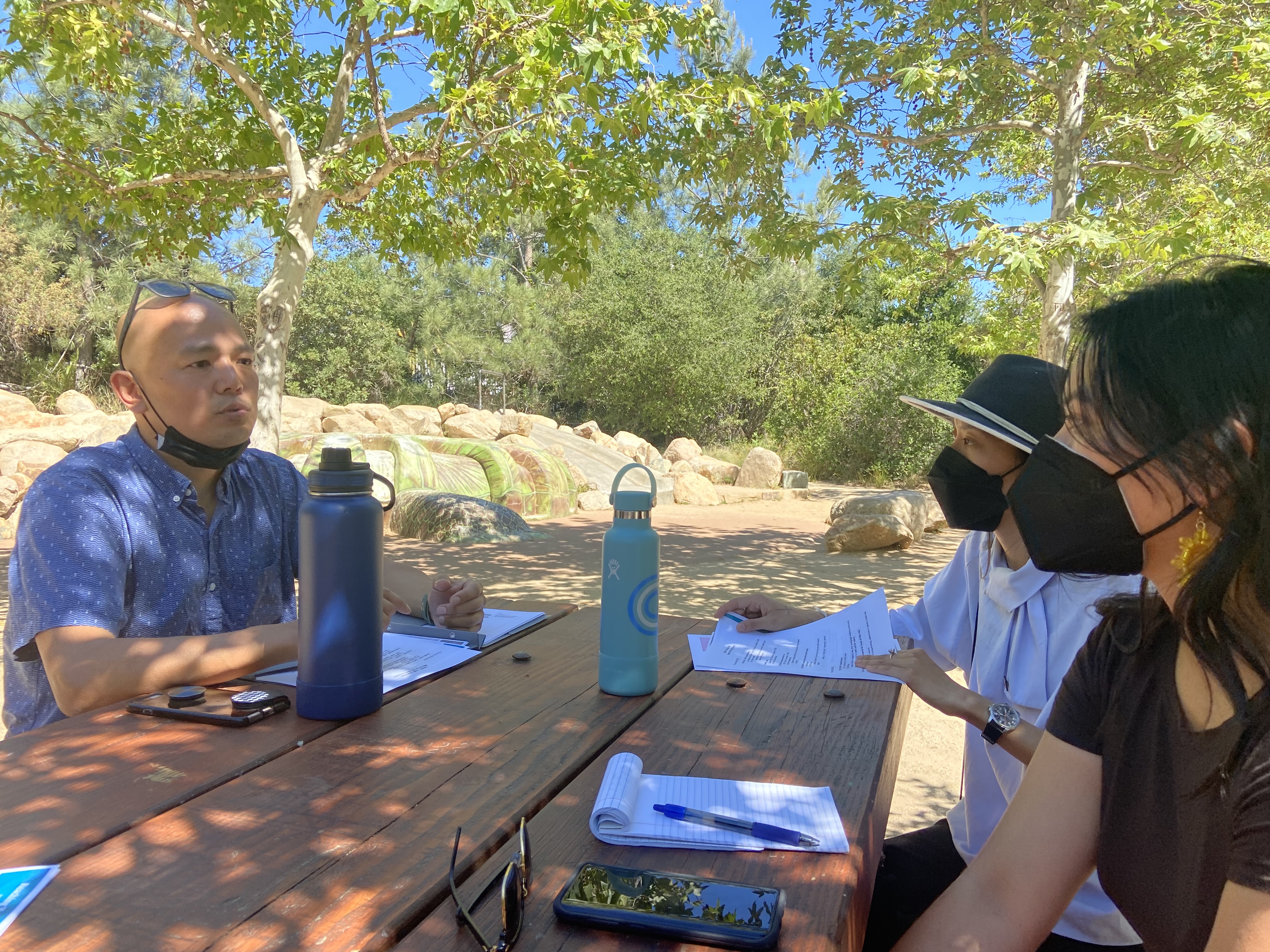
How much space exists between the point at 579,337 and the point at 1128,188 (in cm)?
1478

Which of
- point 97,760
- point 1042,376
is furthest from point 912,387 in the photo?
point 97,760

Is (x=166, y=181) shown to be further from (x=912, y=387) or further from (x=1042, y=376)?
(x=912, y=387)

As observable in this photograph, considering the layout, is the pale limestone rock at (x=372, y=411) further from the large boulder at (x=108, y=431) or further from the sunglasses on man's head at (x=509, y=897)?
the sunglasses on man's head at (x=509, y=897)

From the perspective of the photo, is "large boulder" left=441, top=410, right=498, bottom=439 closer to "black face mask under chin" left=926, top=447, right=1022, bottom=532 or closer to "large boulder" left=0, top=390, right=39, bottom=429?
"large boulder" left=0, top=390, right=39, bottom=429

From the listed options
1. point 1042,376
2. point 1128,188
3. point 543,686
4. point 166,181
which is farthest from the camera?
point 1128,188

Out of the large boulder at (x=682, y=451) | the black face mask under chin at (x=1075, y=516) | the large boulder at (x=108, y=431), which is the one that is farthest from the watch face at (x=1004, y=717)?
the large boulder at (x=682, y=451)

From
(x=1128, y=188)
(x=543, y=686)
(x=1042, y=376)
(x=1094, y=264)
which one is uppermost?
(x=1128, y=188)

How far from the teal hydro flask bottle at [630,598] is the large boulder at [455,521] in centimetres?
766

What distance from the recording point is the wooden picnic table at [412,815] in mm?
894

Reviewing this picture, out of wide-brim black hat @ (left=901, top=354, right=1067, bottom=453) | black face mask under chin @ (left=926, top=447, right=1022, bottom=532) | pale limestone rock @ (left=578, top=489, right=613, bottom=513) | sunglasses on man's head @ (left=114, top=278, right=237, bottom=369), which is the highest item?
sunglasses on man's head @ (left=114, top=278, right=237, bottom=369)

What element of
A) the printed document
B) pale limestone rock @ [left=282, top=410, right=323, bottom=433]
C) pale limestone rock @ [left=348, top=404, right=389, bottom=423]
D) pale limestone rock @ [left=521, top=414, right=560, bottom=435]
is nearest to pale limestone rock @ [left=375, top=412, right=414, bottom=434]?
pale limestone rock @ [left=348, top=404, right=389, bottom=423]

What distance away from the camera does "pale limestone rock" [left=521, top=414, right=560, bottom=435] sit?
16.8 meters

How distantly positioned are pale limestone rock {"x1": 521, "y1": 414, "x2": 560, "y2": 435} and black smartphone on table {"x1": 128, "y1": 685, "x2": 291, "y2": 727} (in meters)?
14.9

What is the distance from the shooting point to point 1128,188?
31.6ft
